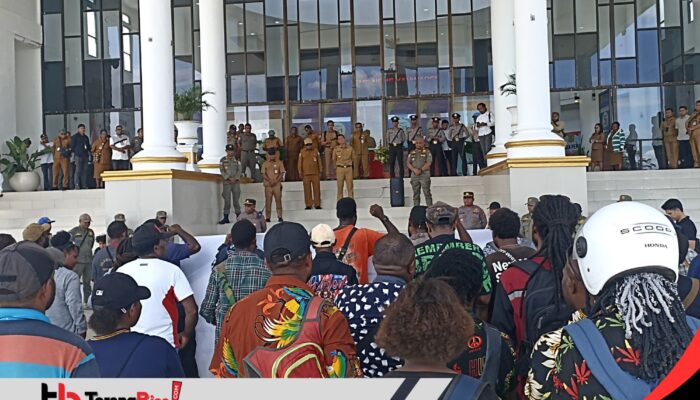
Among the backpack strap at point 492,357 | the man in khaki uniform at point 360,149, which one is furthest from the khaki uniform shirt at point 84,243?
the man in khaki uniform at point 360,149

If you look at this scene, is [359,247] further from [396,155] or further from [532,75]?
[396,155]

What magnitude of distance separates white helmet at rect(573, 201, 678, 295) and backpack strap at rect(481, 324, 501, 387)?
2.86ft

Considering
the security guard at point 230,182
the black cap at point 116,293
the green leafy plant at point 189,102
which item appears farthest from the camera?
the security guard at point 230,182

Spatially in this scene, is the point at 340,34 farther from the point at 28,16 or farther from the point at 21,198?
the point at 21,198

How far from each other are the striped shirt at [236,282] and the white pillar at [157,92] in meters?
9.55

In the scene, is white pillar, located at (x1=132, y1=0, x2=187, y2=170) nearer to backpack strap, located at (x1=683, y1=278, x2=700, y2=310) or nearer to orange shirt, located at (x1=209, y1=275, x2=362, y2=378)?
orange shirt, located at (x1=209, y1=275, x2=362, y2=378)

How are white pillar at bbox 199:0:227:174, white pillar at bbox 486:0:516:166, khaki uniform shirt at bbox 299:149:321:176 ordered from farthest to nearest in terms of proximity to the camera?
1. white pillar at bbox 199:0:227:174
2. khaki uniform shirt at bbox 299:149:321:176
3. white pillar at bbox 486:0:516:166

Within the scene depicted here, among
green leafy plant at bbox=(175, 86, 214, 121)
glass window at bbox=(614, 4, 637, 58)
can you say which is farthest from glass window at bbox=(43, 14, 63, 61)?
glass window at bbox=(614, 4, 637, 58)

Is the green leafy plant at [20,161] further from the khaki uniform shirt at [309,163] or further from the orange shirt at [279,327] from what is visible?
the orange shirt at [279,327]

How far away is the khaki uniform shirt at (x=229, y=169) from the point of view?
17.6 metres

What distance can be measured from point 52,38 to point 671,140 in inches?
795

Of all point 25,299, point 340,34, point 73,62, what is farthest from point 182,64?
point 25,299

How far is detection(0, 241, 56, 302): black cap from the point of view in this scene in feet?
10.1

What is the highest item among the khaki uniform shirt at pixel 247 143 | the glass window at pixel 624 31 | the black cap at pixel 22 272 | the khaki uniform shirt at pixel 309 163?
the glass window at pixel 624 31
